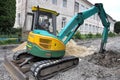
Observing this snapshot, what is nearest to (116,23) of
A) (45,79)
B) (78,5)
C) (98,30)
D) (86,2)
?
(98,30)

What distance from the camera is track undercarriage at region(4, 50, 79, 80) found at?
18.2ft

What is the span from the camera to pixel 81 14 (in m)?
7.41

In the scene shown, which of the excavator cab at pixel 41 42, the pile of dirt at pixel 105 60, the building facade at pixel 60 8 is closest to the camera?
the excavator cab at pixel 41 42

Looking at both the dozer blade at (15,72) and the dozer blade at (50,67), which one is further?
the dozer blade at (50,67)

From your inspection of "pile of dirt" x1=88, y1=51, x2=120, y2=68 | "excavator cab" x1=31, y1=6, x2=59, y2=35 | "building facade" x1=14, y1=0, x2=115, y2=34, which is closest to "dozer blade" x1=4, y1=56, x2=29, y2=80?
"excavator cab" x1=31, y1=6, x2=59, y2=35

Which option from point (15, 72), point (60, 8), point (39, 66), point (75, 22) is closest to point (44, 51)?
point (39, 66)

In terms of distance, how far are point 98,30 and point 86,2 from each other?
10286 millimetres

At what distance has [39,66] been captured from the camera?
5617mm

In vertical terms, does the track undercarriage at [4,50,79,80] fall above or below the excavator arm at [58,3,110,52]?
below

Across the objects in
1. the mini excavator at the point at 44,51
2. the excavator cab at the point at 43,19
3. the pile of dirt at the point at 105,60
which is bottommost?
the pile of dirt at the point at 105,60

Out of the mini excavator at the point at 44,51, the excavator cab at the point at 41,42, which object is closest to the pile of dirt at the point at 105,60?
the mini excavator at the point at 44,51

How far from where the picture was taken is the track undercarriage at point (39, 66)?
5.54m

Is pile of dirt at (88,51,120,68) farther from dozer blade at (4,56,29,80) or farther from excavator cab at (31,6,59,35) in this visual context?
dozer blade at (4,56,29,80)

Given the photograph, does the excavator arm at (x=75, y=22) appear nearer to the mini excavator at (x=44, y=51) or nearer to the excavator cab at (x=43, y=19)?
the mini excavator at (x=44, y=51)
